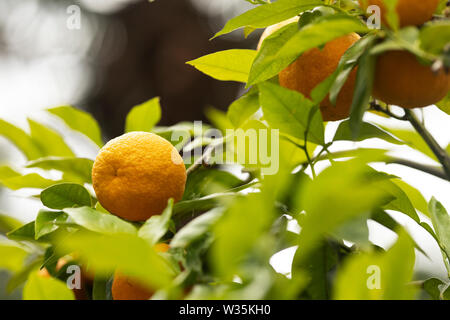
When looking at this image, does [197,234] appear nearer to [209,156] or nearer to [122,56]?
[209,156]

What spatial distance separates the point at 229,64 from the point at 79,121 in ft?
1.08

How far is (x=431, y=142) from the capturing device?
21.4 inches

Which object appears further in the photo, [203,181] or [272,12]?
[203,181]

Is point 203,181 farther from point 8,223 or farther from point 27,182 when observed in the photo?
point 8,223

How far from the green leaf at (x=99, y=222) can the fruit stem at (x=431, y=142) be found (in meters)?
0.32

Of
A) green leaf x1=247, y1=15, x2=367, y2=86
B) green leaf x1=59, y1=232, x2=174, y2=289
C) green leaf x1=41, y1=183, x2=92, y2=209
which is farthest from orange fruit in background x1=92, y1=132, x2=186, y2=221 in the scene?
green leaf x1=59, y1=232, x2=174, y2=289

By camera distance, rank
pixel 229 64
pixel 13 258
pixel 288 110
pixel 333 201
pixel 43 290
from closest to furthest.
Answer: pixel 333 201
pixel 43 290
pixel 288 110
pixel 229 64
pixel 13 258

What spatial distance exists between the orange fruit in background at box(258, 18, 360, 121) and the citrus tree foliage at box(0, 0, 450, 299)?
0.02 metres

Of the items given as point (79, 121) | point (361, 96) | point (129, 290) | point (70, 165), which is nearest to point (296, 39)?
point (361, 96)

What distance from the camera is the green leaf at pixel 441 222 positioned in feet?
1.70

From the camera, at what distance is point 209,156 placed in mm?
627

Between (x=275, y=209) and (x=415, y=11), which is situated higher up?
(x=415, y=11)

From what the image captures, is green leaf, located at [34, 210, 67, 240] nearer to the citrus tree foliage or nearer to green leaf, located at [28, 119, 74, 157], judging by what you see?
the citrus tree foliage

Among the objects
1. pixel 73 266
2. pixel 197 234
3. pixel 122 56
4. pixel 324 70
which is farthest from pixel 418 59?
pixel 122 56
